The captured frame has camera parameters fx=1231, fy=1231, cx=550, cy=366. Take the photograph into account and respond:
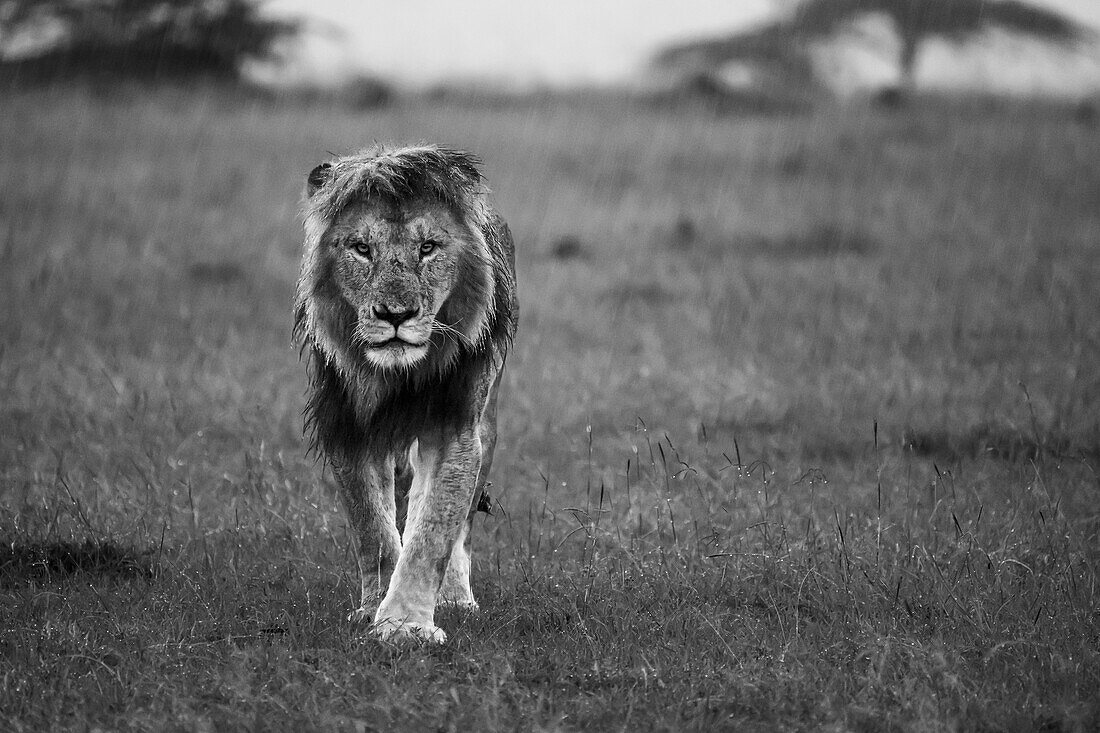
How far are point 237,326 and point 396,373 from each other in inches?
229

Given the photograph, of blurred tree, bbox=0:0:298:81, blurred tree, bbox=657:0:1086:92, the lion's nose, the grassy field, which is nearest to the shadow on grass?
the grassy field

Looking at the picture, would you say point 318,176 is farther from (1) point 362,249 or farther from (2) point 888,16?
(2) point 888,16

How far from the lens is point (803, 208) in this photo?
545 inches

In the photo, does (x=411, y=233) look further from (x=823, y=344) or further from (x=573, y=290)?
(x=573, y=290)

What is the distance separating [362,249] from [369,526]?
1051mm

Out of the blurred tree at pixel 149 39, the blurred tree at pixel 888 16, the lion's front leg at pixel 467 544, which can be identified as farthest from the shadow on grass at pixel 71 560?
the blurred tree at pixel 888 16

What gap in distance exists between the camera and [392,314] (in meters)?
4.23

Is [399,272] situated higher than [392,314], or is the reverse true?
[399,272]

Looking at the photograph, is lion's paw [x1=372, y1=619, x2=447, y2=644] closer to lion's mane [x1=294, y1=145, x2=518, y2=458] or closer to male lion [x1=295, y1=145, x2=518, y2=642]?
male lion [x1=295, y1=145, x2=518, y2=642]

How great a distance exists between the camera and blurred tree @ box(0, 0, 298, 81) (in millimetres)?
18391

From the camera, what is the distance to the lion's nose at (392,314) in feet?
13.9

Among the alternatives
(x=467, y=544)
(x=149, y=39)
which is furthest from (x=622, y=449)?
(x=149, y=39)

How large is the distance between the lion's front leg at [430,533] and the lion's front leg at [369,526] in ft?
0.39

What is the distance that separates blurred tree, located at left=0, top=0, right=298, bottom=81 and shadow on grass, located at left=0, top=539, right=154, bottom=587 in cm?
1469
